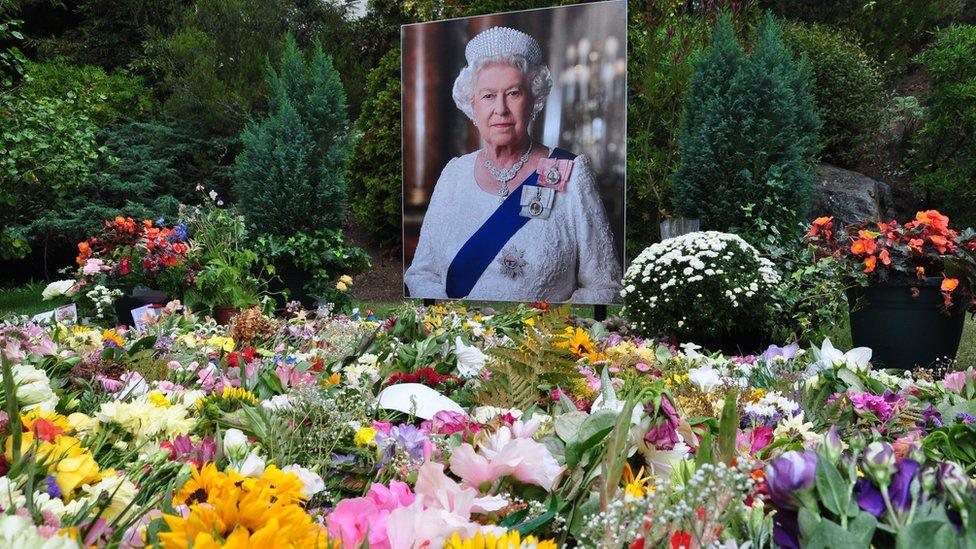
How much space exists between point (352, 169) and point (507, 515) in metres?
9.82

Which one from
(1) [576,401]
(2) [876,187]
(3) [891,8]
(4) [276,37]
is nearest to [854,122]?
(2) [876,187]

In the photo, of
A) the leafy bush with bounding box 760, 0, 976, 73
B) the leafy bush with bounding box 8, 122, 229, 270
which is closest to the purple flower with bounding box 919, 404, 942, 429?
the leafy bush with bounding box 8, 122, 229, 270

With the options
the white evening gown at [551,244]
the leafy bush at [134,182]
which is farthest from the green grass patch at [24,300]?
the white evening gown at [551,244]

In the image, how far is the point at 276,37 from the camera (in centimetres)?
1145

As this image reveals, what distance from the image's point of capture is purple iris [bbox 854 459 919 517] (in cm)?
54

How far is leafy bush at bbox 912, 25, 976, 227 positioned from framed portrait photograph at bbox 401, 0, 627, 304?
573 cm

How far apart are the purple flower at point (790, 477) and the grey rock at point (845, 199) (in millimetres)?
9031

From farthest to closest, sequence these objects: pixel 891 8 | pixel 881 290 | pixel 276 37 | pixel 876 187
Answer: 1. pixel 891 8
2. pixel 276 37
3. pixel 876 187
4. pixel 881 290

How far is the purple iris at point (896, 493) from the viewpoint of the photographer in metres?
0.54

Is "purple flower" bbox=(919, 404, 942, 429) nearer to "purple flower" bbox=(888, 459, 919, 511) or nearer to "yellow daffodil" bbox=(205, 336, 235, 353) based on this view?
"purple flower" bbox=(888, 459, 919, 511)

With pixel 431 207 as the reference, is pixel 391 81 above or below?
above

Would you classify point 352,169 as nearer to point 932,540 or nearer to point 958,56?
point 958,56

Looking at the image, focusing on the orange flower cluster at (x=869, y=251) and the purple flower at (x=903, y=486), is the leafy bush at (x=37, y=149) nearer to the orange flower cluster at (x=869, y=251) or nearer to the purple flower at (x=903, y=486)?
the orange flower cluster at (x=869, y=251)

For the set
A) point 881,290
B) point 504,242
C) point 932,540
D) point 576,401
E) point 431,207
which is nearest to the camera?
point 932,540
